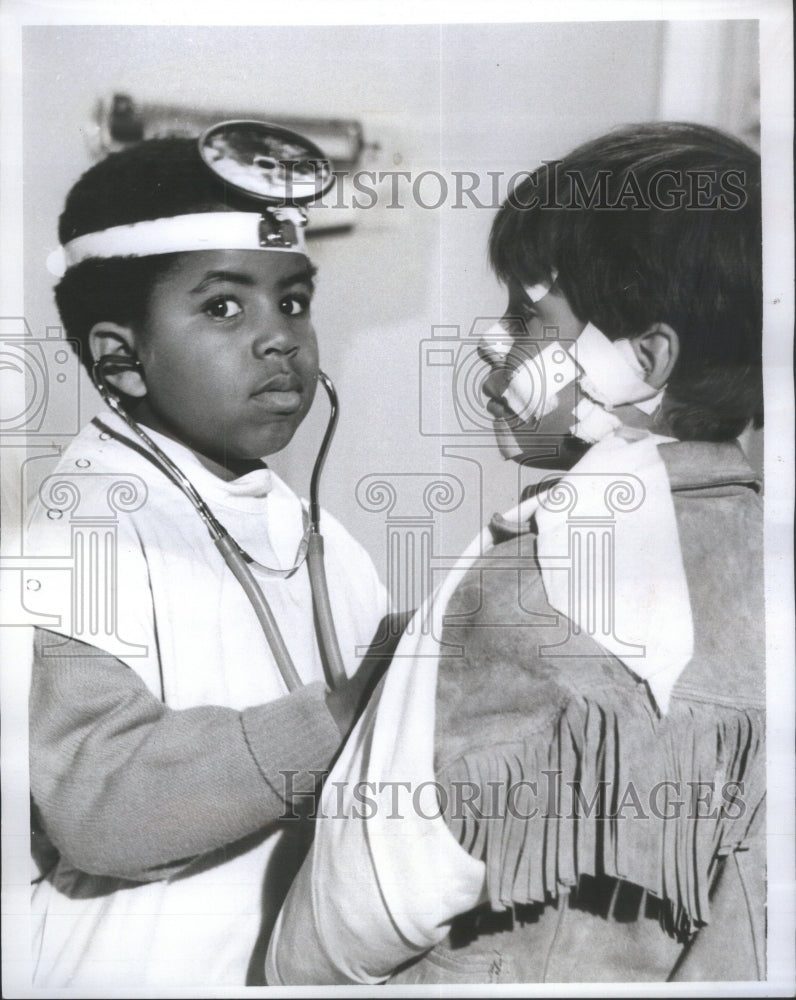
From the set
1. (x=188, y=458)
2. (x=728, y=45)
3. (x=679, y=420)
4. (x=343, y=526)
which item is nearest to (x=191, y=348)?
(x=188, y=458)

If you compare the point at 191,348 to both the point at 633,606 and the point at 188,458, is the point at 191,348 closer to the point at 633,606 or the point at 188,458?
the point at 188,458

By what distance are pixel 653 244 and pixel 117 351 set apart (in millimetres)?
738

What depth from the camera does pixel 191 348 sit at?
1.48 metres

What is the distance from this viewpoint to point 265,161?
1493 millimetres

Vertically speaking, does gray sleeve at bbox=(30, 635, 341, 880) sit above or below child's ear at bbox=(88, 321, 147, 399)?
below

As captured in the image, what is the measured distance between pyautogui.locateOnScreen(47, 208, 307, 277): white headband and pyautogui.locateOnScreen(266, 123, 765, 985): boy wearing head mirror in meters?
0.31

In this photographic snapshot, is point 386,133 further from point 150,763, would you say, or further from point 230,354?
point 150,763

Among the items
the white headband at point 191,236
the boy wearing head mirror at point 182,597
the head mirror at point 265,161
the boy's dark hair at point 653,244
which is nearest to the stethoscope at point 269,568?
the boy wearing head mirror at point 182,597

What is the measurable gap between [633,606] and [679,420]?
0.86 feet

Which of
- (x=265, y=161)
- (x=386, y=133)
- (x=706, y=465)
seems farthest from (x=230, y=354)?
(x=706, y=465)

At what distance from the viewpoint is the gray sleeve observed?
1445 mm

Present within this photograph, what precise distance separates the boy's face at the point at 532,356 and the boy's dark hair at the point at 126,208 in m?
0.38

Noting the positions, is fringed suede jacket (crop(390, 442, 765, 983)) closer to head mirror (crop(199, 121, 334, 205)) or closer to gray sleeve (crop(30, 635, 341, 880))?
gray sleeve (crop(30, 635, 341, 880))

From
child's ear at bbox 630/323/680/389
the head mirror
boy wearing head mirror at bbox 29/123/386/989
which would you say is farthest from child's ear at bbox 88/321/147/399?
child's ear at bbox 630/323/680/389
